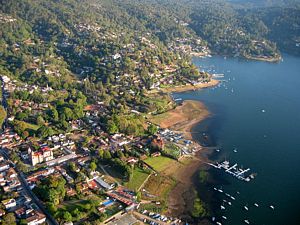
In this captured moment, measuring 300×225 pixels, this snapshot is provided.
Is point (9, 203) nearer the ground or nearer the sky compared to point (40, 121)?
nearer the ground

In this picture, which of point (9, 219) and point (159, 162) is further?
point (159, 162)

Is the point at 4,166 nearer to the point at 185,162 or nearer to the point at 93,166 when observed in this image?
the point at 93,166

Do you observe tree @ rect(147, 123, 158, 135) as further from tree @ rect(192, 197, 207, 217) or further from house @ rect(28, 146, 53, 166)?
tree @ rect(192, 197, 207, 217)

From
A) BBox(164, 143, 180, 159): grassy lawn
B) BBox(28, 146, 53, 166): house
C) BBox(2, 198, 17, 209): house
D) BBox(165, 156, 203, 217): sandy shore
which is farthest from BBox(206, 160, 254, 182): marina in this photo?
BBox(2, 198, 17, 209): house

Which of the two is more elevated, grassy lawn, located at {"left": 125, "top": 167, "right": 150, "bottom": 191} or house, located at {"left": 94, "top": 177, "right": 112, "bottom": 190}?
house, located at {"left": 94, "top": 177, "right": 112, "bottom": 190}

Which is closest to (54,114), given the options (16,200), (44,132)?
(44,132)

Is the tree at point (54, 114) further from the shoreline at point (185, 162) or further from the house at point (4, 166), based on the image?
the shoreline at point (185, 162)
